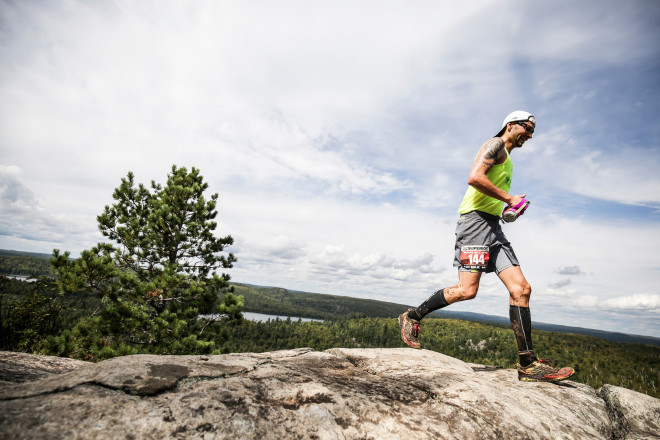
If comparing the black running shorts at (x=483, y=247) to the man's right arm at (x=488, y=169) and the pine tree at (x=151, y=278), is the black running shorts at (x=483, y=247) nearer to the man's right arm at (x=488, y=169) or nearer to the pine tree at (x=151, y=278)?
the man's right arm at (x=488, y=169)

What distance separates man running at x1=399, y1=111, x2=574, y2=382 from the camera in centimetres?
375

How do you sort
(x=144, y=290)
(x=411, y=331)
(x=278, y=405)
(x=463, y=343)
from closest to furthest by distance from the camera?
1. (x=278, y=405)
2. (x=411, y=331)
3. (x=144, y=290)
4. (x=463, y=343)

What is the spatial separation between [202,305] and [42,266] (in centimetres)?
24392

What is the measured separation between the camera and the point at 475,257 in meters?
3.94

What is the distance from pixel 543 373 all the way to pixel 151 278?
12924 mm

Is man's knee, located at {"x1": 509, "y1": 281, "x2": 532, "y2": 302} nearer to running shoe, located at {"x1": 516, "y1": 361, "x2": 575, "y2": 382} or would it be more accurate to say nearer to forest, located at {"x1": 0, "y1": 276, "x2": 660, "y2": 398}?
running shoe, located at {"x1": 516, "y1": 361, "x2": 575, "y2": 382}

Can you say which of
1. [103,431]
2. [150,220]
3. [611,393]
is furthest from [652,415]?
[150,220]

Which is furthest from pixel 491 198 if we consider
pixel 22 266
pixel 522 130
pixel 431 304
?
pixel 22 266

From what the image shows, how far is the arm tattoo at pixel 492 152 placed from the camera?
386 centimetres

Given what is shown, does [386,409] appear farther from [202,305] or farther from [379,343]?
[379,343]

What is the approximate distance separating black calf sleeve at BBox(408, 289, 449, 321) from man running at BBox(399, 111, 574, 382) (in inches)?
0.6

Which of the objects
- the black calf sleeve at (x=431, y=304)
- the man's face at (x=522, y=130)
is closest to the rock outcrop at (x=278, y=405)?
the black calf sleeve at (x=431, y=304)

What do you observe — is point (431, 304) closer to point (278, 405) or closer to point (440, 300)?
point (440, 300)

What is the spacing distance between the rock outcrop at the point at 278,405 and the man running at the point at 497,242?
1.57 feet
